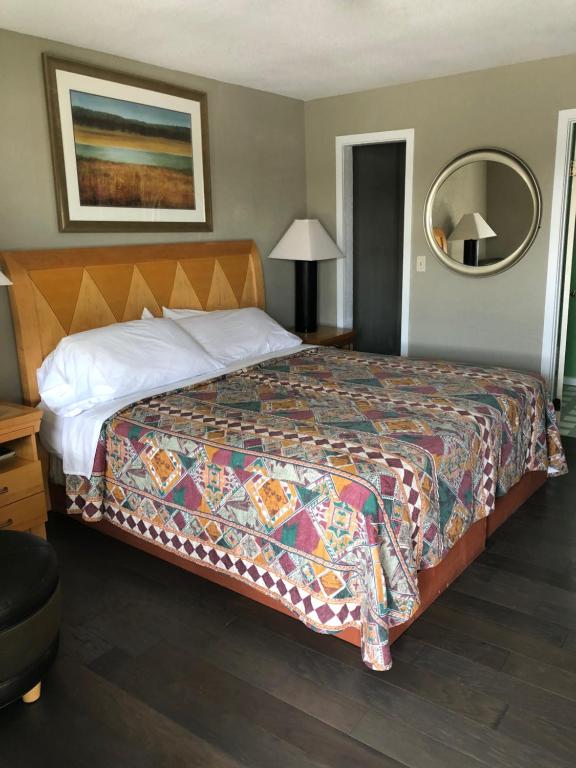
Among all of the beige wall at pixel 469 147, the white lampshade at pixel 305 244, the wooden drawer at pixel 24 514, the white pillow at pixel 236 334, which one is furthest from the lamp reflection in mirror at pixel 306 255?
the wooden drawer at pixel 24 514

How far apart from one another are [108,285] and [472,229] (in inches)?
96.5

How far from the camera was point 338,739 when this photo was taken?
177cm

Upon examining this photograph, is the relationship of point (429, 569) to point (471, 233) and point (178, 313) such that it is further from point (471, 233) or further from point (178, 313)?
point (471, 233)

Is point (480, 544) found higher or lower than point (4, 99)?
lower

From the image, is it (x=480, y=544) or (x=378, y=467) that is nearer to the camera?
(x=378, y=467)

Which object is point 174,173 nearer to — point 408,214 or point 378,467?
point 408,214

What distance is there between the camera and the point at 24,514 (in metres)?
2.75

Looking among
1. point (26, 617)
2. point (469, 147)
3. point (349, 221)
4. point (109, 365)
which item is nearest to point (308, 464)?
point (26, 617)

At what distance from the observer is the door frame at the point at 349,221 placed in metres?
4.37

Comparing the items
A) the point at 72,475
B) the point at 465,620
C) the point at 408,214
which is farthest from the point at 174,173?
the point at 465,620

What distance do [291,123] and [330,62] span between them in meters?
1.05

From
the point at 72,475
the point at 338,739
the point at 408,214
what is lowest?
the point at 338,739

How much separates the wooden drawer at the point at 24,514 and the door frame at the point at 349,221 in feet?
9.41

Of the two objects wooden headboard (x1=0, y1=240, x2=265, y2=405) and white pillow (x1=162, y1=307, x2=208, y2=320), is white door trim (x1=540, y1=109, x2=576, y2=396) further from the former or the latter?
white pillow (x1=162, y1=307, x2=208, y2=320)
